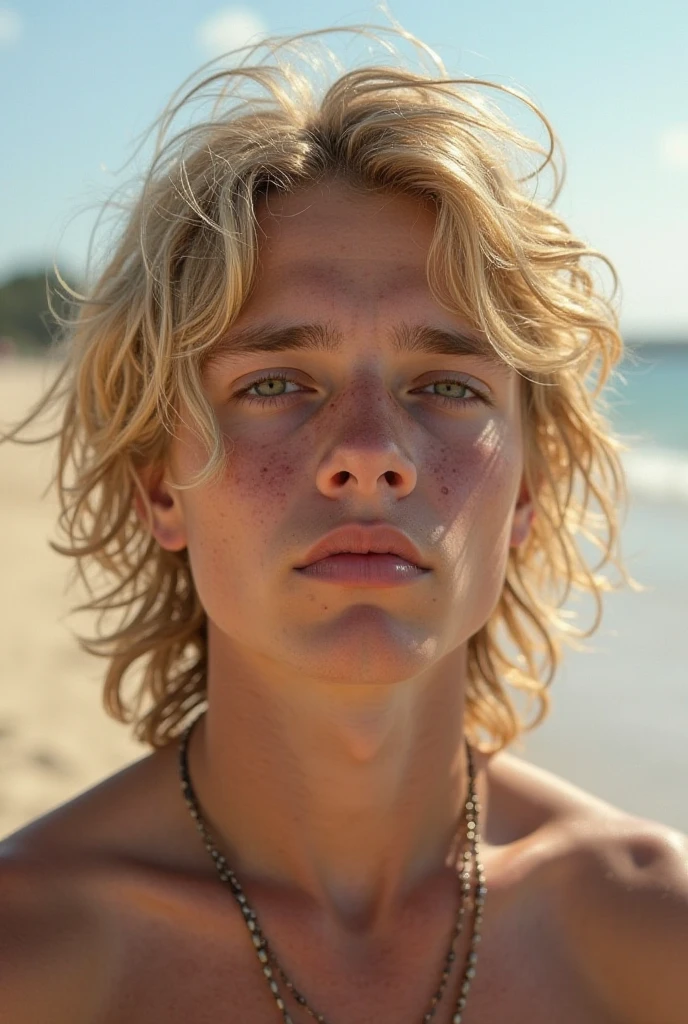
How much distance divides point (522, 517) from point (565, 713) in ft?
8.34

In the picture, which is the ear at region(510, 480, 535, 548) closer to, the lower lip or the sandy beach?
the lower lip

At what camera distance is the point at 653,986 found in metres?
2.21

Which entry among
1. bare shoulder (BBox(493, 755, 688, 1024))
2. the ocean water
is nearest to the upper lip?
bare shoulder (BBox(493, 755, 688, 1024))

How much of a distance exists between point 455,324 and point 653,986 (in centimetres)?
133

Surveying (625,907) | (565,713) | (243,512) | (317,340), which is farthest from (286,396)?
(565,713)

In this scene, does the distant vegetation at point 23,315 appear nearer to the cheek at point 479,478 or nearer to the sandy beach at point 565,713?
the sandy beach at point 565,713

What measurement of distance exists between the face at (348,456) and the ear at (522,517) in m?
0.30

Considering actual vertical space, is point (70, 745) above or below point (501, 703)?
below

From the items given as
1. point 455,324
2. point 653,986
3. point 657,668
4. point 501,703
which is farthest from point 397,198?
point 657,668

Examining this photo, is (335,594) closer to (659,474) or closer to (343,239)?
(343,239)

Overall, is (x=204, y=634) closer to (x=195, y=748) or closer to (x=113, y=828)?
(x=195, y=748)

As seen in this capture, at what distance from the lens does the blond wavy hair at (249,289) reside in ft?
6.89

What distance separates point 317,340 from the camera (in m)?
2.00

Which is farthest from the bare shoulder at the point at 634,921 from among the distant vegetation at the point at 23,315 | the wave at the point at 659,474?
the distant vegetation at the point at 23,315
